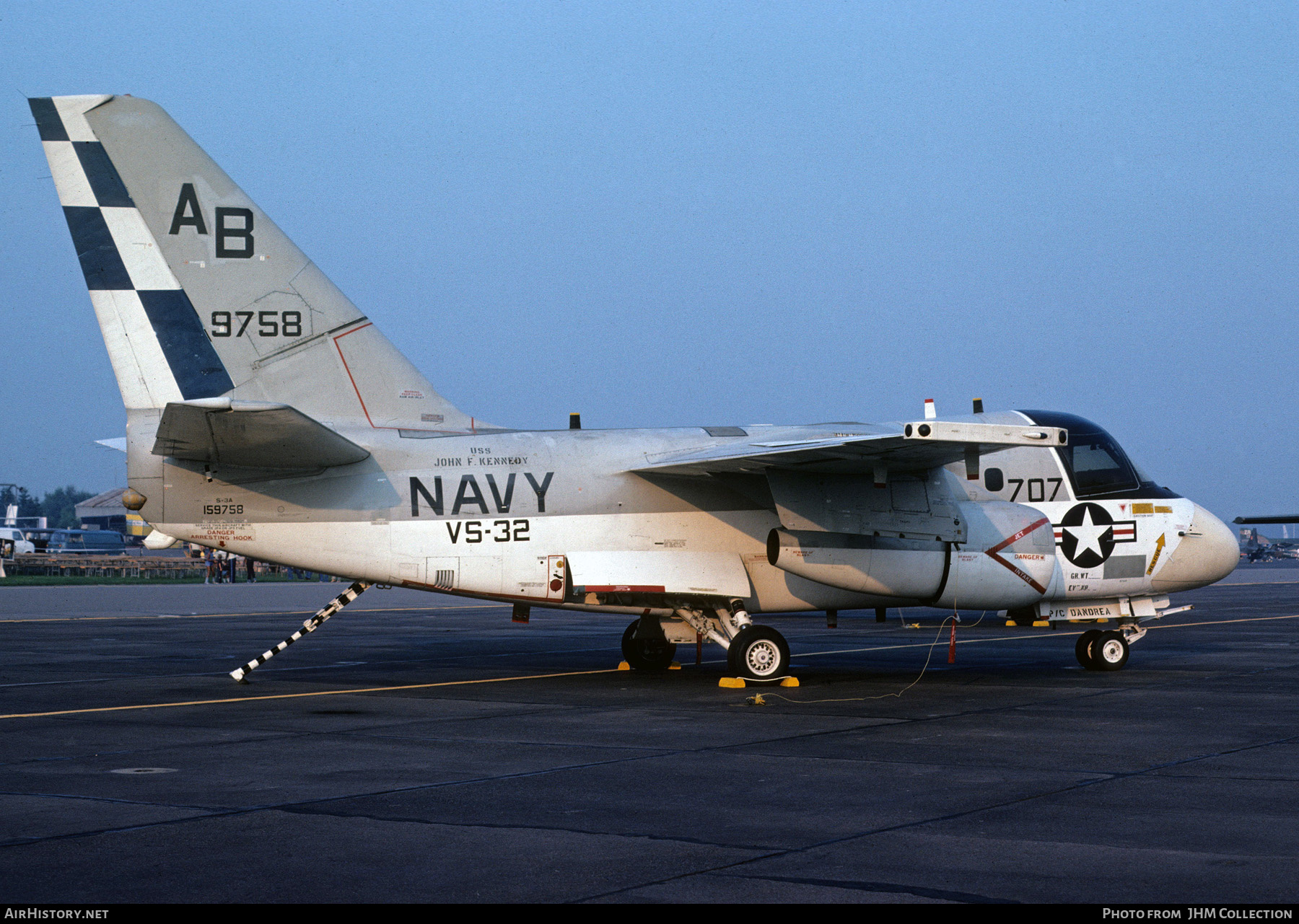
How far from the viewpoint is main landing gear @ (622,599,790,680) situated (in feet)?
49.3

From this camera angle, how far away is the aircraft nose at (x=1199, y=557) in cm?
1697

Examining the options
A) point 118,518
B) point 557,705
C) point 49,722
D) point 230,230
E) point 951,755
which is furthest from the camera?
point 118,518

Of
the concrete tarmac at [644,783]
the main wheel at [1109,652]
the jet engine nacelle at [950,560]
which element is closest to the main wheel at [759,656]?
the concrete tarmac at [644,783]

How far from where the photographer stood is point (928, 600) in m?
15.7

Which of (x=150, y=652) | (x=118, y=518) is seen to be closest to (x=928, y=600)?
(x=150, y=652)

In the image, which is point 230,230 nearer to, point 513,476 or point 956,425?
point 513,476

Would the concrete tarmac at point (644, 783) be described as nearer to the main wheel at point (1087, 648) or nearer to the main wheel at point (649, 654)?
the main wheel at point (1087, 648)

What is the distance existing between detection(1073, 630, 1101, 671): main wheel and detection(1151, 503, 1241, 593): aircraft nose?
1.03 meters

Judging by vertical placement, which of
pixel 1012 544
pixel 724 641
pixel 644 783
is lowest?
pixel 644 783

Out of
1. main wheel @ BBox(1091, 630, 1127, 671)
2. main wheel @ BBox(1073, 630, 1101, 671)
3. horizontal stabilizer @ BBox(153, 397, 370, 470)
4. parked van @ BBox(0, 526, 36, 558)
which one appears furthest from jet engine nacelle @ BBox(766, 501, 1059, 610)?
parked van @ BBox(0, 526, 36, 558)

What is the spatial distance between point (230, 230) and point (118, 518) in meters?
128

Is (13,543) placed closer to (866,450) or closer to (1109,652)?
(1109,652)

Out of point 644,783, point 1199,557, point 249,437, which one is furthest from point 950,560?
point 249,437

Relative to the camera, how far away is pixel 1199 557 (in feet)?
55.9
